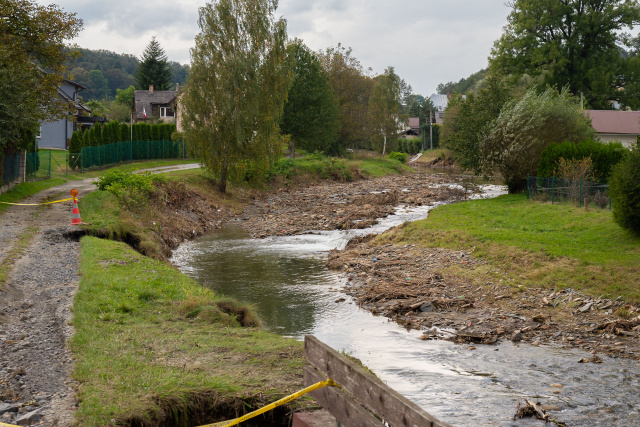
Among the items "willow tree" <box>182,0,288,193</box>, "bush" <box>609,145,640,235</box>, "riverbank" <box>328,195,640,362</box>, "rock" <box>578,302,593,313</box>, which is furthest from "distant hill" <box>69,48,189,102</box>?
"rock" <box>578,302,593,313</box>

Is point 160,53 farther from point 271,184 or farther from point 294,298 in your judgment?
point 294,298

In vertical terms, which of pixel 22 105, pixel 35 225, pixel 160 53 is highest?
pixel 160 53

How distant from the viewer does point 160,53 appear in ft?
304

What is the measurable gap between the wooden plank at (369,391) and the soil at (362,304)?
2815 millimetres

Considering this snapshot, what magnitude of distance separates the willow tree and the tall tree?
4479cm

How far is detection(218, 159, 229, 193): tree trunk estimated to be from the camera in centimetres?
3759

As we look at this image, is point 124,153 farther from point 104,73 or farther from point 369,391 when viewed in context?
point 104,73

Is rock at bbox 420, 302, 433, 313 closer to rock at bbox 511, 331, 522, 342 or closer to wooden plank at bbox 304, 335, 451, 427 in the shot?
rock at bbox 511, 331, 522, 342

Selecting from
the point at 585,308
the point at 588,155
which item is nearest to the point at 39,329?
the point at 585,308

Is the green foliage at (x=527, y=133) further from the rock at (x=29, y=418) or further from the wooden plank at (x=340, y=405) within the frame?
the rock at (x=29, y=418)

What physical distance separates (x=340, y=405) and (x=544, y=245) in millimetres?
14253

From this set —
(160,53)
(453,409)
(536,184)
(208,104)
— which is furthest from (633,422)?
(160,53)

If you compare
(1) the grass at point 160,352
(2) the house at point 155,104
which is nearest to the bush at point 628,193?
(1) the grass at point 160,352

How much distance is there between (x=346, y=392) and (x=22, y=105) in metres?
23.1
